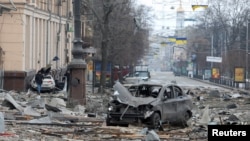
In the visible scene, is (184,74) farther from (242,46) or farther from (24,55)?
(24,55)

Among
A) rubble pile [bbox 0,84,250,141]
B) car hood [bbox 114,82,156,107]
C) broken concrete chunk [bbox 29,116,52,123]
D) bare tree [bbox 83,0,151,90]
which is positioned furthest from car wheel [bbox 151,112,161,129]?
bare tree [bbox 83,0,151,90]

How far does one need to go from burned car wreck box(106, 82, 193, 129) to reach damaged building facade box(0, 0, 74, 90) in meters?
22.6

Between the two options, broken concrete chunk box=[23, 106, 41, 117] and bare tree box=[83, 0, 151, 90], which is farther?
bare tree box=[83, 0, 151, 90]

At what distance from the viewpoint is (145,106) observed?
19.9 metres

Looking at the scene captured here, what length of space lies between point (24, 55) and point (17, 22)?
2.59 meters

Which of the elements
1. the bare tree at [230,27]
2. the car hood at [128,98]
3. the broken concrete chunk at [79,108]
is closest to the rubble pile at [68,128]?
the broken concrete chunk at [79,108]

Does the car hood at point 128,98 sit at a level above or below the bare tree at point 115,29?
below

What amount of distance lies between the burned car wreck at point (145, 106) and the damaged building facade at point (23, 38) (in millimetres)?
22633

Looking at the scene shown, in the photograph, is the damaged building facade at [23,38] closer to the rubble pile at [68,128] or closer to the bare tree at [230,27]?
the rubble pile at [68,128]

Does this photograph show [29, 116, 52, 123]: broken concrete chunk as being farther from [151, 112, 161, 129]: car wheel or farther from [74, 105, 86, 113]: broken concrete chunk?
[74, 105, 86, 113]: broken concrete chunk

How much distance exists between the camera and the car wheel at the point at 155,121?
1973cm

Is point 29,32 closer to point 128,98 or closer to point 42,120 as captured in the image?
point 42,120

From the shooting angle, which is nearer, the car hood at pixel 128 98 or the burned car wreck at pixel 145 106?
the burned car wreck at pixel 145 106

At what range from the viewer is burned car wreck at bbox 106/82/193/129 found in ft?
65.0
